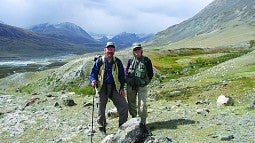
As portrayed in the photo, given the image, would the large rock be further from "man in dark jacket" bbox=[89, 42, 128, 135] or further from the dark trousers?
"man in dark jacket" bbox=[89, 42, 128, 135]

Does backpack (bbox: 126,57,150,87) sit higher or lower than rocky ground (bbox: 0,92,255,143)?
higher

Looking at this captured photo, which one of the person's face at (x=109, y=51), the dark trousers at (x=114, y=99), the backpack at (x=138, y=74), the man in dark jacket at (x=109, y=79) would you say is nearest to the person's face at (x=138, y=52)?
the backpack at (x=138, y=74)

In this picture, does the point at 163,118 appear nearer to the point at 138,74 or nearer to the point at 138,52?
the point at 138,74

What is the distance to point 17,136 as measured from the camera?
2442 cm

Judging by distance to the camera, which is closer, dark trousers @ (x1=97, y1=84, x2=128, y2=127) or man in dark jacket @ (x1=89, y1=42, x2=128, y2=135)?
man in dark jacket @ (x1=89, y1=42, x2=128, y2=135)

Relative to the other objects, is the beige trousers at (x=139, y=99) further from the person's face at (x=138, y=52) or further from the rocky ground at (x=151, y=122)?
the person's face at (x=138, y=52)

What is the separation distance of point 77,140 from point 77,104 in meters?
9.47

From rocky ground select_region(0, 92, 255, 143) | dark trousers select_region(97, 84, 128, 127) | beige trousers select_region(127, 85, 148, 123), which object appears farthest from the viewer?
beige trousers select_region(127, 85, 148, 123)

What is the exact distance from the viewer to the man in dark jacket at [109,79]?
1877 centimetres

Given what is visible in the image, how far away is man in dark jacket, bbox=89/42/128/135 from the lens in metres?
18.8

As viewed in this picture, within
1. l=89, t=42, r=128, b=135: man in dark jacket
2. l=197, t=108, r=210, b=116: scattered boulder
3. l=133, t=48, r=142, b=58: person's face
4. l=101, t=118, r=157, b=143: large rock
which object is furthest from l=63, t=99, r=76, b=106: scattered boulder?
l=101, t=118, r=157, b=143: large rock

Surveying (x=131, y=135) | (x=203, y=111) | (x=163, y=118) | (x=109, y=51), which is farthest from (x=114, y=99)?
(x=203, y=111)

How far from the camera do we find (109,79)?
1900cm

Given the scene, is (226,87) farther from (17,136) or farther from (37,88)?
(37,88)
